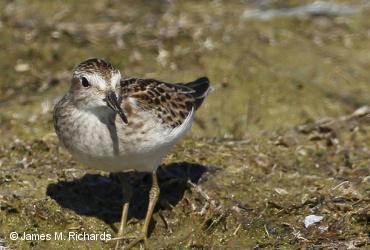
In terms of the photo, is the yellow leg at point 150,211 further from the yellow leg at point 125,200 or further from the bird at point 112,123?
the yellow leg at point 125,200

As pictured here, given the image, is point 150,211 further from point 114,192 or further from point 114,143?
point 114,143

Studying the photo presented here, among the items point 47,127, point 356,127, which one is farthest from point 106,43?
point 356,127

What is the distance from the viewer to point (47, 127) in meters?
10.1

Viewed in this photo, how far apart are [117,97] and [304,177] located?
2.46 m

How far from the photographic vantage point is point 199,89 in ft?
28.8

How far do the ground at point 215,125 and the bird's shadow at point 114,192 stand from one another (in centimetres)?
1

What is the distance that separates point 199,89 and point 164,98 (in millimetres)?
865

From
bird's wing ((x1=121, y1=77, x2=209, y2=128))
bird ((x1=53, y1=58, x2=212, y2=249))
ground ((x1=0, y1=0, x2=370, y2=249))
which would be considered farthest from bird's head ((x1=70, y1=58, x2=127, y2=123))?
ground ((x1=0, y1=0, x2=370, y2=249))

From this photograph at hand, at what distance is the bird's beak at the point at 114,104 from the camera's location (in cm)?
699

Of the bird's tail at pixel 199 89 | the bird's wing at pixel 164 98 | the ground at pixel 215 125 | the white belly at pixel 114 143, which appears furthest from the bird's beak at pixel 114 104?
the bird's tail at pixel 199 89

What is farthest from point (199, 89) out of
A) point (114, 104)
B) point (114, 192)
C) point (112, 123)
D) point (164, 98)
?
point (114, 104)

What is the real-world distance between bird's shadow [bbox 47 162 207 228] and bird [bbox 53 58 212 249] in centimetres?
46

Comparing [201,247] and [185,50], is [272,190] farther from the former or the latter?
[185,50]

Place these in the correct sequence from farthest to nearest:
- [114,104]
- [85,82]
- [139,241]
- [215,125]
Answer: [215,125] < [139,241] < [85,82] < [114,104]
